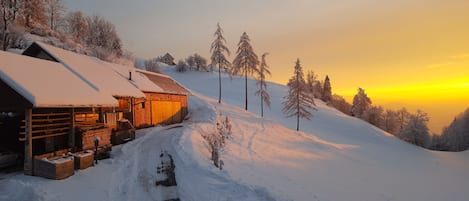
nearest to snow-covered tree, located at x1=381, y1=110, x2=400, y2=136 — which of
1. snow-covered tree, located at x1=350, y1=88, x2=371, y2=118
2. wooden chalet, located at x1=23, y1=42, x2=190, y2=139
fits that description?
snow-covered tree, located at x1=350, y1=88, x2=371, y2=118

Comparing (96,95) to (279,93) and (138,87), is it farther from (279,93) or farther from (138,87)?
(279,93)

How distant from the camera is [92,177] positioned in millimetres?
10133

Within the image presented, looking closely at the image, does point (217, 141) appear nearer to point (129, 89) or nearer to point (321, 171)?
point (321, 171)

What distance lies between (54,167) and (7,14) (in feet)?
127

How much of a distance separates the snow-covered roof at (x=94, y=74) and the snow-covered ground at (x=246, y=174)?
318 centimetres

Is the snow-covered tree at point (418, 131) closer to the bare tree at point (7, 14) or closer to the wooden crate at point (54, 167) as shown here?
the wooden crate at point (54, 167)

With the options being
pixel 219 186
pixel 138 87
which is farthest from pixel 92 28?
pixel 219 186

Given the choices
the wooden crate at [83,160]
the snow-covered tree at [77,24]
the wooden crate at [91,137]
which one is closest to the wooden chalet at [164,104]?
the wooden crate at [91,137]

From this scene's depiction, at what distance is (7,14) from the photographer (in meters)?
37.0

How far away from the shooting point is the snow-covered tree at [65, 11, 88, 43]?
2147 inches

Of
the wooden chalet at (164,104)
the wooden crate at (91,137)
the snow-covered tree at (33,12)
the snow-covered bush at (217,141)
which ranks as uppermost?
the snow-covered tree at (33,12)

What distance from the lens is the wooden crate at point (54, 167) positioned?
31.4 ft

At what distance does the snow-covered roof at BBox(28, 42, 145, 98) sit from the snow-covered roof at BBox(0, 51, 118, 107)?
4.64ft

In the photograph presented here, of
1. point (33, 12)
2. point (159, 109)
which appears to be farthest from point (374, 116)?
point (33, 12)
